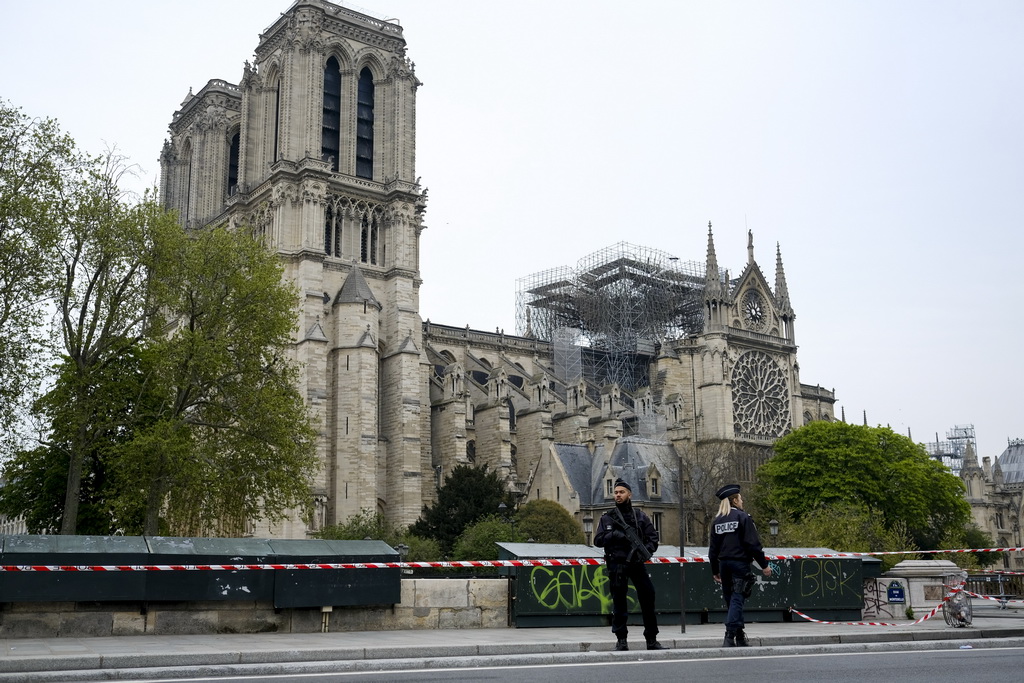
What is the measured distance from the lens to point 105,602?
13.5m

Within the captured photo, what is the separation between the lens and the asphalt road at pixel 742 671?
8.09 metres

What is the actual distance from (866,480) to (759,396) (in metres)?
17.8

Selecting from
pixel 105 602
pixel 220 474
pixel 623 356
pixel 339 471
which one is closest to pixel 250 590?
pixel 105 602

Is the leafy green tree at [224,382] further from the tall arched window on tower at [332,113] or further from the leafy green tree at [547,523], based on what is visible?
the tall arched window on tower at [332,113]

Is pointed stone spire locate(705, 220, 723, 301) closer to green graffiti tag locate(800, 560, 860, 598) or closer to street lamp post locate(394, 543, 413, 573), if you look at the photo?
street lamp post locate(394, 543, 413, 573)

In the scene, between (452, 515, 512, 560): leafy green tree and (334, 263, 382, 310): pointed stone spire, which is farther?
(334, 263, 382, 310): pointed stone spire

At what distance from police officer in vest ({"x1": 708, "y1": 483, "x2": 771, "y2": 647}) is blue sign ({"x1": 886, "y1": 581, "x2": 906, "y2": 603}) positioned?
26.8ft

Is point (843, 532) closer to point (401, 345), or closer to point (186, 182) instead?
point (401, 345)

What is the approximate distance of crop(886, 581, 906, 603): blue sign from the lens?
17844 mm

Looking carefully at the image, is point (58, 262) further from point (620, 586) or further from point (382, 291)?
point (382, 291)

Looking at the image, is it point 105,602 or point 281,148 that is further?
point 281,148

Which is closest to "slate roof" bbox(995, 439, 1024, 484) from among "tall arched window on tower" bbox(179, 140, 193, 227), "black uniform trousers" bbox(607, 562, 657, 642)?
"tall arched window on tower" bbox(179, 140, 193, 227)

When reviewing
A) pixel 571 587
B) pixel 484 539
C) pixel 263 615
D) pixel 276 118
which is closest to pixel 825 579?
pixel 571 587

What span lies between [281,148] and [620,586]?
4519 cm
